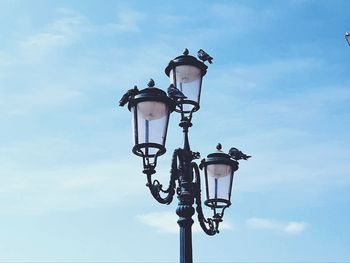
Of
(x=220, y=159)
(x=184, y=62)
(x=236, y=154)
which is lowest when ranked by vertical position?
(x=220, y=159)

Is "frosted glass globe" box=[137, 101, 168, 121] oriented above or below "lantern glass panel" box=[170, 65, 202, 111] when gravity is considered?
below

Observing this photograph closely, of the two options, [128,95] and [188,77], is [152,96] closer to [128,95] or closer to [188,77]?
[128,95]

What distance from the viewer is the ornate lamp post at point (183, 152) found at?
7.54 metres

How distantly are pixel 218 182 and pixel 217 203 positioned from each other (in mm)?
337

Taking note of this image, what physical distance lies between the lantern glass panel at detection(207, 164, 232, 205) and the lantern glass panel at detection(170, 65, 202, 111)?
41.6 inches

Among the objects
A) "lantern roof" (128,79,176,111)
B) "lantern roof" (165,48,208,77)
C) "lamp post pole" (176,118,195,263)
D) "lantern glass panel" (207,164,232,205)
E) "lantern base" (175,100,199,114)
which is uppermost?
"lantern roof" (165,48,208,77)

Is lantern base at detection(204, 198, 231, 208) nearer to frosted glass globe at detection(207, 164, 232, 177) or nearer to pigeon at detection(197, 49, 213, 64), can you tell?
frosted glass globe at detection(207, 164, 232, 177)

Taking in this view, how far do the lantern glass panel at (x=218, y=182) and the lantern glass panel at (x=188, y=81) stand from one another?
106cm

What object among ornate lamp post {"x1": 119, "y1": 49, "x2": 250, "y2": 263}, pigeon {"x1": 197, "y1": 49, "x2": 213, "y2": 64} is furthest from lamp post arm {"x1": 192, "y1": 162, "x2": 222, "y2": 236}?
pigeon {"x1": 197, "y1": 49, "x2": 213, "y2": 64}

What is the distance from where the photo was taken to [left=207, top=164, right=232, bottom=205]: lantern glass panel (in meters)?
9.02

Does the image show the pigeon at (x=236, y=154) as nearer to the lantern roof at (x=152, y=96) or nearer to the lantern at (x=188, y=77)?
the lantern at (x=188, y=77)

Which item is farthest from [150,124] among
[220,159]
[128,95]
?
[220,159]

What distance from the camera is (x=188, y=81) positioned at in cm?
893

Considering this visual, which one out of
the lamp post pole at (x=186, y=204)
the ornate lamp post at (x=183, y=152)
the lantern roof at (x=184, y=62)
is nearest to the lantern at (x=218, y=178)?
the ornate lamp post at (x=183, y=152)
